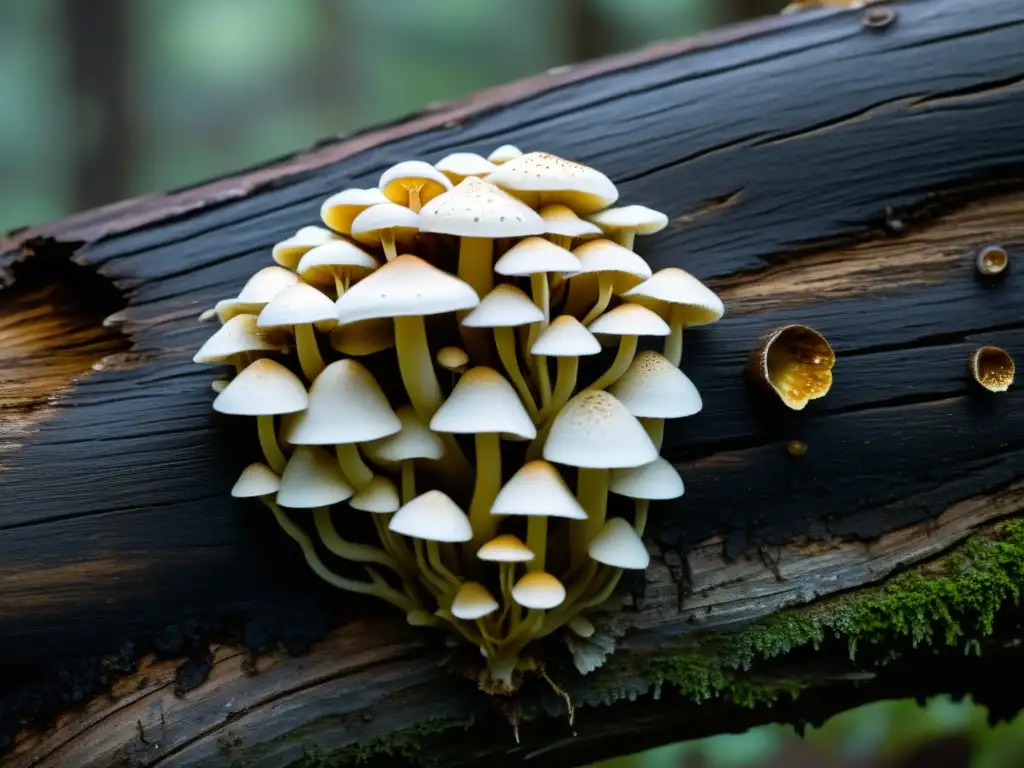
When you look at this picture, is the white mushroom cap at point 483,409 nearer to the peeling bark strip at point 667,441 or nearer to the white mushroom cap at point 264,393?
the white mushroom cap at point 264,393

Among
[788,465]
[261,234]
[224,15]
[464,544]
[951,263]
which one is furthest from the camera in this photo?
[224,15]

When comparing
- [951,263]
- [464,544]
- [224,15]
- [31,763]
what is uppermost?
[224,15]

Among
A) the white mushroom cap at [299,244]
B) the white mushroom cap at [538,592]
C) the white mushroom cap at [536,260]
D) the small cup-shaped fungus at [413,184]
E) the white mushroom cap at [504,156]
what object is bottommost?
the white mushroom cap at [538,592]

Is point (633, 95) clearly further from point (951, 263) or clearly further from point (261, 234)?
point (261, 234)

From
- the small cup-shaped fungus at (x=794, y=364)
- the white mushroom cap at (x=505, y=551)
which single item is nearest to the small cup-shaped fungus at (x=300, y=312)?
the white mushroom cap at (x=505, y=551)

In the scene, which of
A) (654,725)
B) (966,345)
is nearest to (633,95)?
(966,345)

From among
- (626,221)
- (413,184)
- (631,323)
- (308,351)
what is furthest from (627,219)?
(308,351)
